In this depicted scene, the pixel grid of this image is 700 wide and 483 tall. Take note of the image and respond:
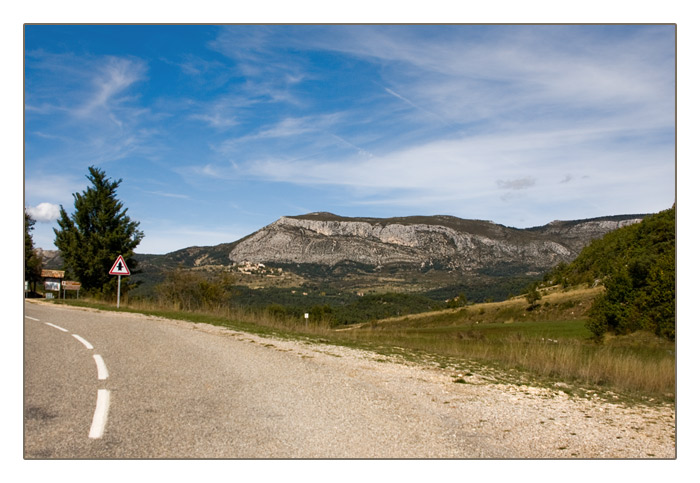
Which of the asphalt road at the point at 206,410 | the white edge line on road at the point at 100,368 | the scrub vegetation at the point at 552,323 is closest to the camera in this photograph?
the asphalt road at the point at 206,410

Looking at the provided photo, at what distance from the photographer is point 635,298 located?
3061 cm

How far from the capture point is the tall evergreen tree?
130ft

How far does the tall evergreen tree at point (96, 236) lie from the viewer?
3975 centimetres

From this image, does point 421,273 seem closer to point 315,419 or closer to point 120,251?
point 120,251

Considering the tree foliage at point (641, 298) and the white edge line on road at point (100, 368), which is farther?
the tree foliage at point (641, 298)

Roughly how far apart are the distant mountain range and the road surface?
104m

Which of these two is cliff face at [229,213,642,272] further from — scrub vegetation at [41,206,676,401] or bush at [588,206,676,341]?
bush at [588,206,676,341]

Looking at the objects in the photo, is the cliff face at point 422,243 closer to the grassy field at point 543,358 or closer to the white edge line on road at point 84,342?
the grassy field at point 543,358

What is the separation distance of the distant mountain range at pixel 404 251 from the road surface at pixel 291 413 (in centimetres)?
10447

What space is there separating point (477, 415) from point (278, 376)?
3.59 m

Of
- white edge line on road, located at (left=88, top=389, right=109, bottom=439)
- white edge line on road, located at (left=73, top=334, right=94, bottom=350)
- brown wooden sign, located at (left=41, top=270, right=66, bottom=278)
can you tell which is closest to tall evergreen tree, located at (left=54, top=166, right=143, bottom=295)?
brown wooden sign, located at (left=41, top=270, right=66, bottom=278)

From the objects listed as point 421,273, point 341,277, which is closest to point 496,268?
point 421,273

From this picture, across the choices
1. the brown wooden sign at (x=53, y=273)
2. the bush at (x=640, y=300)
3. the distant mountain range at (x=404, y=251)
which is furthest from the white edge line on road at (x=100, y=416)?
the distant mountain range at (x=404, y=251)

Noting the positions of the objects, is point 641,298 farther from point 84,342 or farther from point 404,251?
point 404,251
